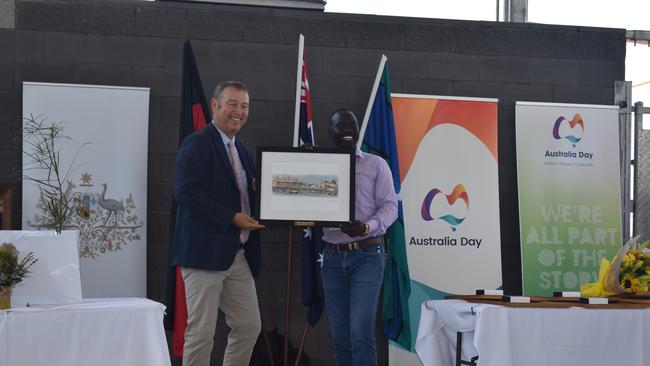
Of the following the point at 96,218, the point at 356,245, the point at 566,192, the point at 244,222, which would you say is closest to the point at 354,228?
the point at 356,245

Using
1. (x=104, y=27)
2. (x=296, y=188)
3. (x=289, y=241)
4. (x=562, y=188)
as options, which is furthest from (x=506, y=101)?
(x=104, y=27)

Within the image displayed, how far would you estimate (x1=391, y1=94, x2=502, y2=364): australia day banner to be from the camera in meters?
5.92

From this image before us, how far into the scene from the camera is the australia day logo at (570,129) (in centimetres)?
615

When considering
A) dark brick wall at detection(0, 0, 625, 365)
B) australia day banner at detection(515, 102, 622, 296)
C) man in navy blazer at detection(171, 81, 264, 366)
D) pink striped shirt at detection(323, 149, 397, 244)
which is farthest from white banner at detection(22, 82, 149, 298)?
australia day banner at detection(515, 102, 622, 296)

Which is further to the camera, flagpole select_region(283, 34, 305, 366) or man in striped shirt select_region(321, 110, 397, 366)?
flagpole select_region(283, 34, 305, 366)

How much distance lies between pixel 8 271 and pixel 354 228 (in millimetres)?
1732

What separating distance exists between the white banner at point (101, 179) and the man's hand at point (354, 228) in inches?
65.0

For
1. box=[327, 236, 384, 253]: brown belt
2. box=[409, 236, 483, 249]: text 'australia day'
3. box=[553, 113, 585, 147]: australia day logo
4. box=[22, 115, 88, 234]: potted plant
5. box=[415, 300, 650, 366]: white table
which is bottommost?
box=[415, 300, 650, 366]: white table

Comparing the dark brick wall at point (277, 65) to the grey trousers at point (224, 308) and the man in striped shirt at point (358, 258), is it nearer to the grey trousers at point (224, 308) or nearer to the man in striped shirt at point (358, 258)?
the man in striped shirt at point (358, 258)

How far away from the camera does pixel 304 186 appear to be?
4691 mm

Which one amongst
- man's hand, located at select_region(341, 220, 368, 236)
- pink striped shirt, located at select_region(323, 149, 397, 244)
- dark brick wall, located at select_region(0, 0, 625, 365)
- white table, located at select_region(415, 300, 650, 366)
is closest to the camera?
white table, located at select_region(415, 300, 650, 366)

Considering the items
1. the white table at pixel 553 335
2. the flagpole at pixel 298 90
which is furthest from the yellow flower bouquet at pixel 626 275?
the flagpole at pixel 298 90

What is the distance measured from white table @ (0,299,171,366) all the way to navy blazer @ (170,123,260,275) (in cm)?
74

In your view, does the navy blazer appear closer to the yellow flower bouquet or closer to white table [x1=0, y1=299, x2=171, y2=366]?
white table [x1=0, y1=299, x2=171, y2=366]
